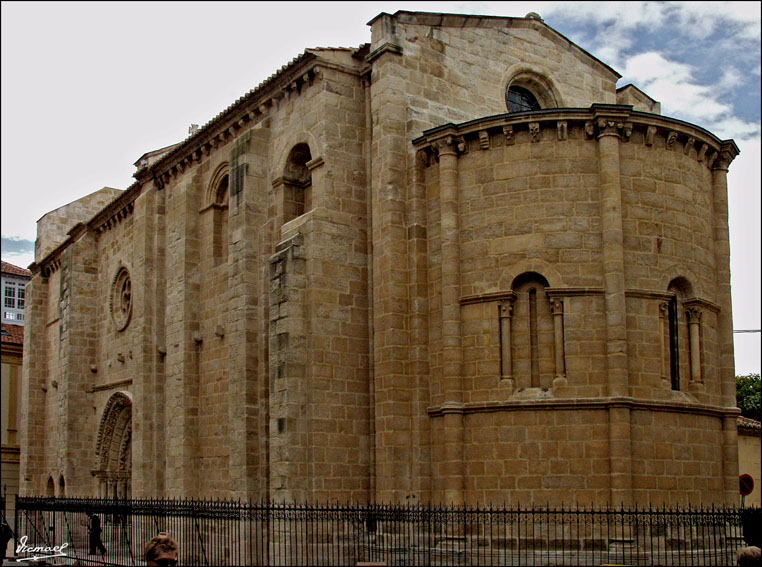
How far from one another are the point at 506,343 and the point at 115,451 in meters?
16.0

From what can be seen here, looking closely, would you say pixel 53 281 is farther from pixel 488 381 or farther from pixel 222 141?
pixel 488 381

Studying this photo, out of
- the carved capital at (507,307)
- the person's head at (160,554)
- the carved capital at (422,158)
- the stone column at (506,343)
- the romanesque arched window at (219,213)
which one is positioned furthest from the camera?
the romanesque arched window at (219,213)

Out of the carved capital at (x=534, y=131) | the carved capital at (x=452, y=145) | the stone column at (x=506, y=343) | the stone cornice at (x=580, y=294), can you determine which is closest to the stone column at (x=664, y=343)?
the stone cornice at (x=580, y=294)

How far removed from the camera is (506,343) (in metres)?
15.9

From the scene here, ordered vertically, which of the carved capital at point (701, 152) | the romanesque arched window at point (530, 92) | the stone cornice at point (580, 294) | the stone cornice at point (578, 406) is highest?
the romanesque arched window at point (530, 92)

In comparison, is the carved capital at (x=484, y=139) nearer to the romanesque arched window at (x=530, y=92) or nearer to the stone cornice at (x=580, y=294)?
the stone cornice at (x=580, y=294)

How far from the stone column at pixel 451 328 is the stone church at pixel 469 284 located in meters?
0.04

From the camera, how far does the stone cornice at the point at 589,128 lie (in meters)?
16.1

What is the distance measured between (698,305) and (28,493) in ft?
82.7

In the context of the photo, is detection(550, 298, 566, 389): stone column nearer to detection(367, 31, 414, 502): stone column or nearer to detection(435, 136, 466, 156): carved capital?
detection(367, 31, 414, 502): stone column

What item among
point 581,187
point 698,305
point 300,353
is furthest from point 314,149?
point 698,305

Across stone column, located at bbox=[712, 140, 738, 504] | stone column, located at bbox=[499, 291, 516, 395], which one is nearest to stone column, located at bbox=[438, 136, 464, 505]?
stone column, located at bbox=[499, 291, 516, 395]

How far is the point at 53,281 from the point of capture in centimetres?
3538

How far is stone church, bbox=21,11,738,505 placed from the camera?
15.6 m
